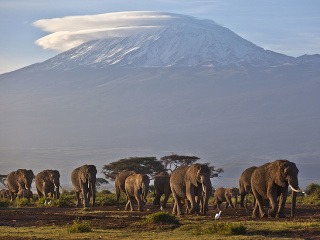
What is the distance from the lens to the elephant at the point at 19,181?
162 ft

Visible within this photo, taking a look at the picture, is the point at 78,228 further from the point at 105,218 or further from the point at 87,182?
the point at 87,182

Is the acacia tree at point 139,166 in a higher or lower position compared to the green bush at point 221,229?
higher

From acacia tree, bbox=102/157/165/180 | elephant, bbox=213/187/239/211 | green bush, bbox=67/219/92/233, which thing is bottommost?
green bush, bbox=67/219/92/233

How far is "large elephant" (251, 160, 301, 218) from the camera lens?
27594 mm

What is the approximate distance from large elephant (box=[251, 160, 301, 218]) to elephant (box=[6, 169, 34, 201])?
71.7 feet

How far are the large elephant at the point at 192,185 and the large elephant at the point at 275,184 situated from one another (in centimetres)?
220

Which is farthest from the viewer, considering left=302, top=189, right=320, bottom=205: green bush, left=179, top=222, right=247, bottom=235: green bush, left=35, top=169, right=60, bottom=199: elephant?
left=35, top=169, right=60, bottom=199: elephant

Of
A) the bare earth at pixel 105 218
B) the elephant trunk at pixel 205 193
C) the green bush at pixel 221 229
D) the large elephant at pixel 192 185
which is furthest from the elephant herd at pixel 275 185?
the green bush at pixel 221 229

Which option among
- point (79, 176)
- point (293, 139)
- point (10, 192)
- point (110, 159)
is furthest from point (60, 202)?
point (293, 139)

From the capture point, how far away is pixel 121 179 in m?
41.8

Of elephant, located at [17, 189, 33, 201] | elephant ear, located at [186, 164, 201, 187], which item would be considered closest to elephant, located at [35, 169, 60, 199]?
elephant, located at [17, 189, 33, 201]

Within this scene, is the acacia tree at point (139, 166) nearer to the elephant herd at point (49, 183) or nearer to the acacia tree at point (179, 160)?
the acacia tree at point (179, 160)

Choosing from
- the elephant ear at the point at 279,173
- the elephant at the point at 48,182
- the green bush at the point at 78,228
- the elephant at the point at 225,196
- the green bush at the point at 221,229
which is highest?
the elephant at the point at 48,182

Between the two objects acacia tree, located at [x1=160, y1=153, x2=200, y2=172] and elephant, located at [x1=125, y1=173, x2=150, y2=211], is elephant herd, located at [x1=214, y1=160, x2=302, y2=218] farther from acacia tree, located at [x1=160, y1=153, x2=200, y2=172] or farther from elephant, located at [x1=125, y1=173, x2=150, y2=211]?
acacia tree, located at [x1=160, y1=153, x2=200, y2=172]
